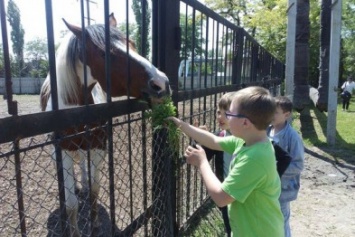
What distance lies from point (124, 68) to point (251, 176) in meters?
1.03

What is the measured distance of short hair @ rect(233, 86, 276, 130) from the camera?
1922mm

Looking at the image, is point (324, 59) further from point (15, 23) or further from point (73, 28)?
point (15, 23)

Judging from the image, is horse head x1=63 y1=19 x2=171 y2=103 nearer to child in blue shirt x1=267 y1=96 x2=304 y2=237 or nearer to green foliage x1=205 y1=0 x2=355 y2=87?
child in blue shirt x1=267 y1=96 x2=304 y2=237

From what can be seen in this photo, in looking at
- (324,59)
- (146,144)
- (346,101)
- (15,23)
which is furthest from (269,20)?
(15,23)

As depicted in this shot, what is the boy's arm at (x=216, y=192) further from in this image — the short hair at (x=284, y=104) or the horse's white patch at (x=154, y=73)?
the short hair at (x=284, y=104)

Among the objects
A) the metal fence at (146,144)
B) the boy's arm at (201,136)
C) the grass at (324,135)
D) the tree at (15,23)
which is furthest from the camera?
the grass at (324,135)

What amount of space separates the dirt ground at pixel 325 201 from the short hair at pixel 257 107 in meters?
2.03

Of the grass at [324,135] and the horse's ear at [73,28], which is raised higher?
the horse's ear at [73,28]

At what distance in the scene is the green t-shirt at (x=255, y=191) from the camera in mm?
1878

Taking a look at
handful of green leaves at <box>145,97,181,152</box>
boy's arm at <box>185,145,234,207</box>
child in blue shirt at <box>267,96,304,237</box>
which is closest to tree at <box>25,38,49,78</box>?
A: handful of green leaves at <box>145,97,181,152</box>

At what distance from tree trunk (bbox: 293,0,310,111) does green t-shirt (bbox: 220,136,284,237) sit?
9.25m

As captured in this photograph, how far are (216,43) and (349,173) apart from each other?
161 inches

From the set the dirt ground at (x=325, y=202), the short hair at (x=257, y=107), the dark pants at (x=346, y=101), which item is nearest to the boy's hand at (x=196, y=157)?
the short hair at (x=257, y=107)

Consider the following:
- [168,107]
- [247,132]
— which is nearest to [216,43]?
[168,107]
